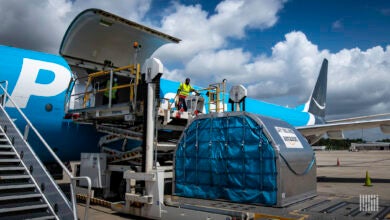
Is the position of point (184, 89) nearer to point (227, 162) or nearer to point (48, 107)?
point (227, 162)

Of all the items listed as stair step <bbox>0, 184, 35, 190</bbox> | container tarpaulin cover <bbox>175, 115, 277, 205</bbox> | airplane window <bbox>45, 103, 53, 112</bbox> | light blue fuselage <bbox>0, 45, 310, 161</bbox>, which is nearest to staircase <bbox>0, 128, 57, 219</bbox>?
stair step <bbox>0, 184, 35, 190</bbox>

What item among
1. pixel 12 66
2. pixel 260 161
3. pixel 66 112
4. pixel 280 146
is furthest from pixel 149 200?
pixel 12 66

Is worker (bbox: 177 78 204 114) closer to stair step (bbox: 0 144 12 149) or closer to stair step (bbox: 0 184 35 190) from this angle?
stair step (bbox: 0 144 12 149)

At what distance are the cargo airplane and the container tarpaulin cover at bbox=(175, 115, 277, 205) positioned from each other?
3.34m

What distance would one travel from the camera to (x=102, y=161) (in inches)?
366

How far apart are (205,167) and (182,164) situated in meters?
0.68

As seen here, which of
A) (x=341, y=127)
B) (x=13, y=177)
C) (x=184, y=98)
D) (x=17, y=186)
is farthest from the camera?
(x=341, y=127)

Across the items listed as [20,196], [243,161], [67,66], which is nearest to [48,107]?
[67,66]

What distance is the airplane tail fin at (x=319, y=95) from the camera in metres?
25.3

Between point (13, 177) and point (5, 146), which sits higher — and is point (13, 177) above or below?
below

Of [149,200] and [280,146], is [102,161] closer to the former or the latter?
[149,200]

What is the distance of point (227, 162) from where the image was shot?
6.92m

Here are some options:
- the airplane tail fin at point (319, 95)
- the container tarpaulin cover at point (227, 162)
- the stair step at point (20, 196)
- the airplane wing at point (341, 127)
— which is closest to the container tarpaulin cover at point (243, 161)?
the container tarpaulin cover at point (227, 162)

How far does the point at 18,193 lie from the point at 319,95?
24.1 metres
